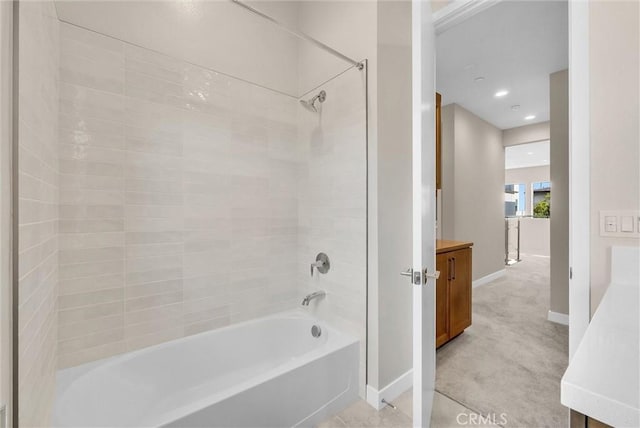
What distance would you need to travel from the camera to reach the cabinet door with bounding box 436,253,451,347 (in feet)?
7.11

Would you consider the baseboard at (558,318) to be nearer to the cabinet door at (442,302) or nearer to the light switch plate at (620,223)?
the cabinet door at (442,302)

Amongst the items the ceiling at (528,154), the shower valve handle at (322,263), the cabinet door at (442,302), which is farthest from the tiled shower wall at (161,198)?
the ceiling at (528,154)

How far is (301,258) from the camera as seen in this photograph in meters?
2.25

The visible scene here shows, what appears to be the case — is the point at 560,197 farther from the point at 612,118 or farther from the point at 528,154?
the point at 528,154

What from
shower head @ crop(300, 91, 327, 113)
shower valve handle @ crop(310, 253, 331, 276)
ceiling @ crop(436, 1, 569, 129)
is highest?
ceiling @ crop(436, 1, 569, 129)

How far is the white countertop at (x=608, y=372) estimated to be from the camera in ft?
1.36

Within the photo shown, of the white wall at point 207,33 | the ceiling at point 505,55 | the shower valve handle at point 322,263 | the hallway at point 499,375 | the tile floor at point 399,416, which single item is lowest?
the tile floor at point 399,416

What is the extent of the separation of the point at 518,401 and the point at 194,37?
2989mm

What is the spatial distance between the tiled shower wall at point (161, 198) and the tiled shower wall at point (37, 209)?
0.35 ft

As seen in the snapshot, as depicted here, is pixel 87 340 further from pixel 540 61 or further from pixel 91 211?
pixel 540 61

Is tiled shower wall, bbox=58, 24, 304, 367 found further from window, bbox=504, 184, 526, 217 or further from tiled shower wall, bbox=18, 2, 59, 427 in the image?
window, bbox=504, 184, 526, 217

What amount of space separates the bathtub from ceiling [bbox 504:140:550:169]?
558cm

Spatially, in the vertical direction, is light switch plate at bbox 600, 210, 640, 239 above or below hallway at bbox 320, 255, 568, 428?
above

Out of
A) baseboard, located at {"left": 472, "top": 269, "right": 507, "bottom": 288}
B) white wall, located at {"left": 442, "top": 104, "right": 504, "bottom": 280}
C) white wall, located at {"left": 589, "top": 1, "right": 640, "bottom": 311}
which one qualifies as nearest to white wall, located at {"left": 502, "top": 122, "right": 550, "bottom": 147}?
white wall, located at {"left": 442, "top": 104, "right": 504, "bottom": 280}
